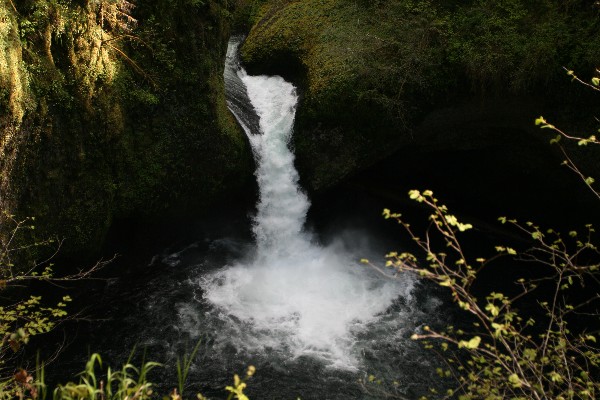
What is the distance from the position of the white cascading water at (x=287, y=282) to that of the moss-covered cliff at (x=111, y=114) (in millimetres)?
964

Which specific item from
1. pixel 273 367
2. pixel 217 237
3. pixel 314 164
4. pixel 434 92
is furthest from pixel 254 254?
pixel 434 92

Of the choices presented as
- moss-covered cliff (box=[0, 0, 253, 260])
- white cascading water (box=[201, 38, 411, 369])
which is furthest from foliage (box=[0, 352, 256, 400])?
white cascading water (box=[201, 38, 411, 369])

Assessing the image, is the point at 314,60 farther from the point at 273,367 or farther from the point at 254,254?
the point at 273,367

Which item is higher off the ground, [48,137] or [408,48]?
[408,48]

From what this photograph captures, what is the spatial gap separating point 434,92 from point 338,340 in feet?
19.4

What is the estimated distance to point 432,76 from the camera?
388 inches

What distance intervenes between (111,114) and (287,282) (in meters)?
4.76

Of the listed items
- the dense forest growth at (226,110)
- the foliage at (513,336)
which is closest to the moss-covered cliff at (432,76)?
the dense forest growth at (226,110)

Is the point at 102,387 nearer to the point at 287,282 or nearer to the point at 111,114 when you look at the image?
the point at 111,114

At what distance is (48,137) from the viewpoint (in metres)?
6.63

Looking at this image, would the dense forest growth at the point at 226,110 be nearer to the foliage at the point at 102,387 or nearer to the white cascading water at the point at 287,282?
the white cascading water at the point at 287,282

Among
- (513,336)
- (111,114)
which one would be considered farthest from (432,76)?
(111,114)

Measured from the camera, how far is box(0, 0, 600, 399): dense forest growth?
6.52m

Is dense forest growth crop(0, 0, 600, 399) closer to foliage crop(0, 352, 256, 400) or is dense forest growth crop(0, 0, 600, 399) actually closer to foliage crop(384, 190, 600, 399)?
foliage crop(0, 352, 256, 400)
